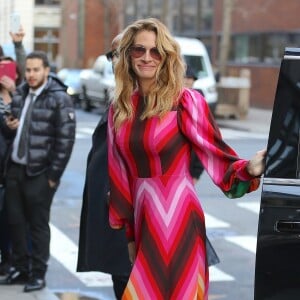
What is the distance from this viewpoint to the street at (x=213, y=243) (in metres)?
6.98

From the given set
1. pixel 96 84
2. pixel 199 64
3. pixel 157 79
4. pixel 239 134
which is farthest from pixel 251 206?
pixel 96 84

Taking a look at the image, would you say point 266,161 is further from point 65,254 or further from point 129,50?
point 65,254

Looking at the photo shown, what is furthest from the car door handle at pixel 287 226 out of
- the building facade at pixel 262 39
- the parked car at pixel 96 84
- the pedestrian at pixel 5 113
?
the building facade at pixel 262 39

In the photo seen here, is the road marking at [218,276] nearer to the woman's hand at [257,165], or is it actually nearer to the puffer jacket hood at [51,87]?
the puffer jacket hood at [51,87]

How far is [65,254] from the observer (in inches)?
324

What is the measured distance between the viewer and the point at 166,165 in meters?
3.98

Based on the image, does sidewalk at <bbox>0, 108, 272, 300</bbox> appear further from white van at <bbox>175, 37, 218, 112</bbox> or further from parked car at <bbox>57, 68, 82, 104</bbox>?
parked car at <bbox>57, 68, 82, 104</bbox>

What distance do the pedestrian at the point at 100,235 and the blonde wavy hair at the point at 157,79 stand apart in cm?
83

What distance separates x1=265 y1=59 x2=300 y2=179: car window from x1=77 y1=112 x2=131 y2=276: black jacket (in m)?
1.53

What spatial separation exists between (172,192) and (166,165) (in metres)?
0.13

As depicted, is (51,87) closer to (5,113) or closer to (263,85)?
(5,113)

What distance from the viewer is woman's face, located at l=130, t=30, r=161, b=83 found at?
4.04 m

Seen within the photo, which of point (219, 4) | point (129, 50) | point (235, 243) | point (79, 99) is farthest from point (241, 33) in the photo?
point (129, 50)

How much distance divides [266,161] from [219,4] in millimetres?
36027
